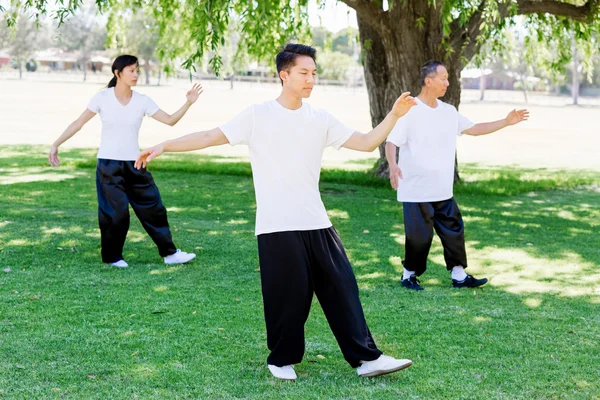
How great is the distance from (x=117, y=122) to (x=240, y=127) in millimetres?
3417

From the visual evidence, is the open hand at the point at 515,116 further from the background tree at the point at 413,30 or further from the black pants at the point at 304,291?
the background tree at the point at 413,30

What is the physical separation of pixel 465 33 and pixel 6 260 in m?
8.00

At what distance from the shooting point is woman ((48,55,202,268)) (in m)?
7.69

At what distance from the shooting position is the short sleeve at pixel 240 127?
4.54m

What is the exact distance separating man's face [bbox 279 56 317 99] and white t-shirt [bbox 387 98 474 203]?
8.06 feet

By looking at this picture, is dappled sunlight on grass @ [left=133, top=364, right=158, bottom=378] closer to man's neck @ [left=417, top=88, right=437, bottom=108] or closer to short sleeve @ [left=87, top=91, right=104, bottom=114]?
man's neck @ [left=417, top=88, right=437, bottom=108]

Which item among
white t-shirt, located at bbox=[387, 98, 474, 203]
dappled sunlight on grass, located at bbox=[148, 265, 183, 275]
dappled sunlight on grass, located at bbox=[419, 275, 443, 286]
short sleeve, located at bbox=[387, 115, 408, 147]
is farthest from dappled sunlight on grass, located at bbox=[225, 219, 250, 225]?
short sleeve, located at bbox=[387, 115, 408, 147]

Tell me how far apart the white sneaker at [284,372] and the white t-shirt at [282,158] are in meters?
0.76

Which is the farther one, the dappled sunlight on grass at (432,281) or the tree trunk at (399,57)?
the tree trunk at (399,57)

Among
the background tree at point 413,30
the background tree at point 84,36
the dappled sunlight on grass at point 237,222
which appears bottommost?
the dappled sunlight on grass at point 237,222

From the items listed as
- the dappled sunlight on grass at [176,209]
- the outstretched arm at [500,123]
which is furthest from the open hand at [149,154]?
the dappled sunlight on grass at [176,209]

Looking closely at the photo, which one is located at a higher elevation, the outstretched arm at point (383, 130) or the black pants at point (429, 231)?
the outstretched arm at point (383, 130)

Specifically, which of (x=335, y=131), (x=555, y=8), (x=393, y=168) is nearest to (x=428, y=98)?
(x=393, y=168)

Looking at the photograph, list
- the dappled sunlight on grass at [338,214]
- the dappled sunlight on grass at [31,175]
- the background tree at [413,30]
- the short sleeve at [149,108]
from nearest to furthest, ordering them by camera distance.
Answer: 1. the short sleeve at [149,108]
2. the dappled sunlight on grass at [338,214]
3. the background tree at [413,30]
4. the dappled sunlight on grass at [31,175]
